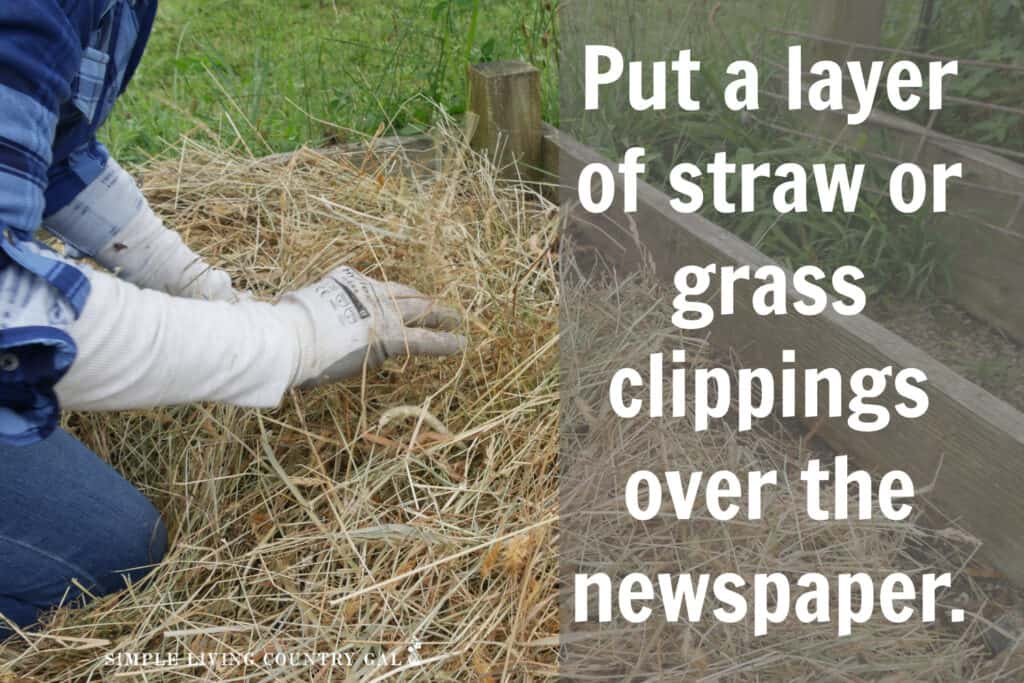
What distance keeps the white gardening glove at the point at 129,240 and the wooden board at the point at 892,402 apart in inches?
29.4

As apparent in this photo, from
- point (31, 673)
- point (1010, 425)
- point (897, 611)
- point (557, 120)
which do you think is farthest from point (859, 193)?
point (31, 673)

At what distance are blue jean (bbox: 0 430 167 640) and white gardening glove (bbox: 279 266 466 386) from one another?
0.35 m

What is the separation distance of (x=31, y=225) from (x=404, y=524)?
1.96 feet

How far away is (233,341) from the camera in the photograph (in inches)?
46.9

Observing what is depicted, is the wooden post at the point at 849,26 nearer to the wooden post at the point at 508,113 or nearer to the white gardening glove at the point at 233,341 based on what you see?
the wooden post at the point at 508,113

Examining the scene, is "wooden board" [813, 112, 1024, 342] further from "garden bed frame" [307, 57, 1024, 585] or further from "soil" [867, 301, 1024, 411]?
"garden bed frame" [307, 57, 1024, 585]

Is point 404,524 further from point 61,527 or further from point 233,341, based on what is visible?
point 61,527

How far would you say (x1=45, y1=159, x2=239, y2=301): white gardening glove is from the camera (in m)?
1.49

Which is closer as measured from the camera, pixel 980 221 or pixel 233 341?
pixel 233 341

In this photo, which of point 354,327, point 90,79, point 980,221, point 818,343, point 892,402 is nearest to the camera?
point 90,79

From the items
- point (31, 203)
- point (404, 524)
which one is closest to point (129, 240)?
point (31, 203)

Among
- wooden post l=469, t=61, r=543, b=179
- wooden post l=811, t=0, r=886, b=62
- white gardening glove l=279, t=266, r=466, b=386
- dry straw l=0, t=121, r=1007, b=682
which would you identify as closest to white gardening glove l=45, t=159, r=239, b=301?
dry straw l=0, t=121, r=1007, b=682

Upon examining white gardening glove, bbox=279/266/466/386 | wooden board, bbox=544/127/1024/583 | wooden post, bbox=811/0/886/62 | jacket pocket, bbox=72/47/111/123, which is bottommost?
wooden board, bbox=544/127/1024/583

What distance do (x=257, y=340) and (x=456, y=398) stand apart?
0.40 metres
